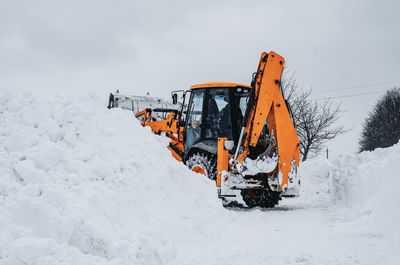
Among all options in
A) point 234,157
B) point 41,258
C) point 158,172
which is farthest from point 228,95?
point 41,258

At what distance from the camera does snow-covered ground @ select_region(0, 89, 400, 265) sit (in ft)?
14.5

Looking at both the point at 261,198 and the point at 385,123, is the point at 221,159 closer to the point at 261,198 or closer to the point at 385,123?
the point at 261,198

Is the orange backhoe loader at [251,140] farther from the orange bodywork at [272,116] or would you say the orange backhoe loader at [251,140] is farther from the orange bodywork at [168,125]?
the orange bodywork at [168,125]

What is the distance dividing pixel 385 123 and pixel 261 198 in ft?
108

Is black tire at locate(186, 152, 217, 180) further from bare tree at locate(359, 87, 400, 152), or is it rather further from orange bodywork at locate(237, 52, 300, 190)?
bare tree at locate(359, 87, 400, 152)

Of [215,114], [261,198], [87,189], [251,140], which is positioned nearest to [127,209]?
[87,189]

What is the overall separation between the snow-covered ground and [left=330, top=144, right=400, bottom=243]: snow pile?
0.03 m

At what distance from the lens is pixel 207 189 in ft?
26.1

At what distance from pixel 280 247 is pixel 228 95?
5551mm

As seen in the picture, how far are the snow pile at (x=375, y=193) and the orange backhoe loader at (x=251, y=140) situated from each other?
1293 millimetres

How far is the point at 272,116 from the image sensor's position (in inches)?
379

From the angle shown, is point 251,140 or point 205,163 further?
point 205,163

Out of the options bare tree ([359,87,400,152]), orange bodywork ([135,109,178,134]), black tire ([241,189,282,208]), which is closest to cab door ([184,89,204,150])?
orange bodywork ([135,109,178,134])

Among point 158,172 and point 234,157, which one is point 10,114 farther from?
point 234,157
